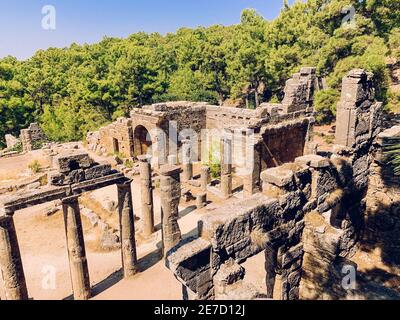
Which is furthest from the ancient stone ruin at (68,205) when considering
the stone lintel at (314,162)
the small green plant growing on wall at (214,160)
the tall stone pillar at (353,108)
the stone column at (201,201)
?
the small green plant growing on wall at (214,160)

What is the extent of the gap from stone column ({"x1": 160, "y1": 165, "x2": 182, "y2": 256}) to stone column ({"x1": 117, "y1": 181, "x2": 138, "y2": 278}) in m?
1.35

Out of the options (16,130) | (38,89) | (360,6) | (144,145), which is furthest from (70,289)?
(38,89)

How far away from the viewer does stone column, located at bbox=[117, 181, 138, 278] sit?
11.5 meters

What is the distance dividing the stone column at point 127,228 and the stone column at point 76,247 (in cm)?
148

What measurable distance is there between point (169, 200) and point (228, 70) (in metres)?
25.4

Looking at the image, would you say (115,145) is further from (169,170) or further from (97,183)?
(97,183)

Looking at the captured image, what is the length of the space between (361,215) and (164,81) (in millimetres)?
29882

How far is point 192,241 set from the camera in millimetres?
7145

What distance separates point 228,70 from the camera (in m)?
35.3

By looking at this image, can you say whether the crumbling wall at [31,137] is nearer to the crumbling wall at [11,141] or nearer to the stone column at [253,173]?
the crumbling wall at [11,141]

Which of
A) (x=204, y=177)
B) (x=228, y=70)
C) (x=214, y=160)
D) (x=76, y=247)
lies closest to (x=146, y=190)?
(x=76, y=247)

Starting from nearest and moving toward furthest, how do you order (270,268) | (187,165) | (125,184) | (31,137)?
(270,268), (125,184), (187,165), (31,137)
